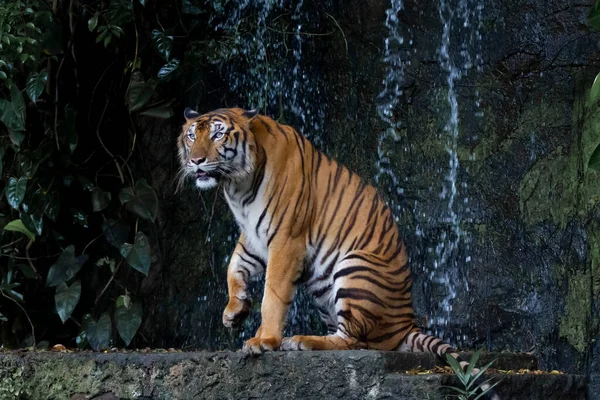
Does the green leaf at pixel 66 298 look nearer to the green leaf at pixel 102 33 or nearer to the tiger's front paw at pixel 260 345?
the green leaf at pixel 102 33

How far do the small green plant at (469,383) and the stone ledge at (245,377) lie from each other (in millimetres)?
51

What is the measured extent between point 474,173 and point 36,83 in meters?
3.50

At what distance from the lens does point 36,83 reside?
23.1 feet

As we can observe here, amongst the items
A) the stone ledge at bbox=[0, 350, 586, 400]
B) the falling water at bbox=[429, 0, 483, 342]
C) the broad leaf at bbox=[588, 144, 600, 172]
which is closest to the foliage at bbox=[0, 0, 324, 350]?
the falling water at bbox=[429, 0, 483, 342]

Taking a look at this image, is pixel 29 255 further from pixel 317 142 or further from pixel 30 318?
pixel 317 142

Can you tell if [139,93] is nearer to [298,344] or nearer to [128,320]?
[128,320]

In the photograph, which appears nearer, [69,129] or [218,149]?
[218,149]

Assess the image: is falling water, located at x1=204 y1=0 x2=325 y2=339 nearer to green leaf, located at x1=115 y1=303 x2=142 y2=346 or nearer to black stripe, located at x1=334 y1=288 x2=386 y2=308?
green leaf, located at x1=115 y1=303 x2=142 y2=346

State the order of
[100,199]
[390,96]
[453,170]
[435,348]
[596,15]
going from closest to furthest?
[596,15], [435,348], [100,199], [453,170], [390,96]

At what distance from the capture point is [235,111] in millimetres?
5445

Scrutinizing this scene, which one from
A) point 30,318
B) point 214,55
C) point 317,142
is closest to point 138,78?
point 214,55

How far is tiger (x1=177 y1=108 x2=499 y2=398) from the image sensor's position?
5.05 meters

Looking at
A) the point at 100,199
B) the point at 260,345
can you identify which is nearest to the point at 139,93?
the point at 100,199

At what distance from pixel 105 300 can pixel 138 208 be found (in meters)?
0.96
